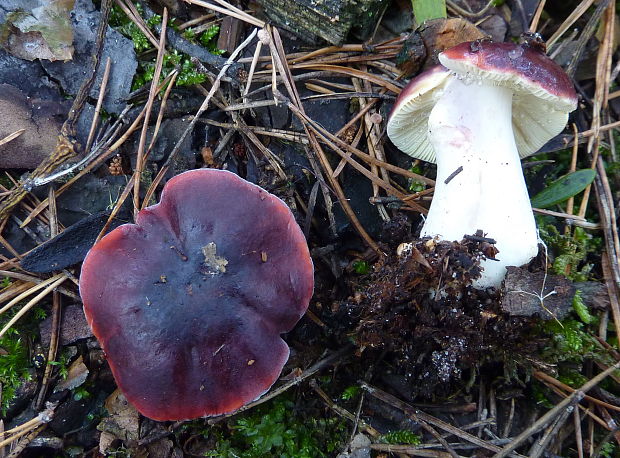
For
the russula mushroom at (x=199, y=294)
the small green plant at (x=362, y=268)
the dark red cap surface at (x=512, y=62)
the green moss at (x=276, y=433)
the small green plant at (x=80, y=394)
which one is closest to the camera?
the dark red cap surface at (x=512, y=62)

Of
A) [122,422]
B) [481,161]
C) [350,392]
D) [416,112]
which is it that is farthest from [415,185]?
[122,422]

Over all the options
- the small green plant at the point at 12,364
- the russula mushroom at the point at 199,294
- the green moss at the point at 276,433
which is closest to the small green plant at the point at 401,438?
the green moss at the point at 276,433

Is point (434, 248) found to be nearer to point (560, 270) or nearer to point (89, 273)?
point (560, 270)

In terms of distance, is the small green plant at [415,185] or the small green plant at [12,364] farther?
the small green plant at [415,185]

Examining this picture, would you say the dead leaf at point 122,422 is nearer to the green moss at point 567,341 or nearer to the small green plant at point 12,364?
the small green plant at point 12,364

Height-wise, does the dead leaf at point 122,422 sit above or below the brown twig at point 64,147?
below

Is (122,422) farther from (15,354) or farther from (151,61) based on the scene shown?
(151,61)

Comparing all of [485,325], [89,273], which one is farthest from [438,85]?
[89,273]
